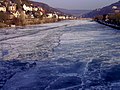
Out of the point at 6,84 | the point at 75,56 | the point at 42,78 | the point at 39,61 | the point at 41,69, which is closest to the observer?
the point at 6,84

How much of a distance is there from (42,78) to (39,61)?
9.81 feet

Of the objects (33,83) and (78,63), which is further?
(78,63)

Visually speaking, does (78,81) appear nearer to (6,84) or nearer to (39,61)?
(6,84)

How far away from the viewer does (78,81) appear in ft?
29.2

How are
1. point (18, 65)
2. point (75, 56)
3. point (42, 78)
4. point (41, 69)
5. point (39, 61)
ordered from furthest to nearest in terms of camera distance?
point (75, 56), point (39, 61), point (18, 65), point (41, 69), point (42, 78)

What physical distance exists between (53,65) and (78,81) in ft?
8.53

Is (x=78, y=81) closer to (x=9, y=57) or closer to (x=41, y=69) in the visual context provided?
(x=41, y=69)

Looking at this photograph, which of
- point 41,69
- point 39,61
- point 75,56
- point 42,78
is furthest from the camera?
point 75,56

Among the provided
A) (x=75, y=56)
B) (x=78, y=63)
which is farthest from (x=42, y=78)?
(x=75, y=56)

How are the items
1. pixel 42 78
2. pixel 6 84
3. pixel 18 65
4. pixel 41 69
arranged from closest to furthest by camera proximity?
pixel 6 84, pixel 42 78, pixel 41 69, pixel 18 65

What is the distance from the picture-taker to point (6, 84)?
872 cm

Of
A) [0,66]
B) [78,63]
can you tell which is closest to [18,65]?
[0,66]

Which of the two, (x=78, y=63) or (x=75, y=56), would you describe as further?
(x=75, y=56)

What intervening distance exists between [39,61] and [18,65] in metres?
1.01
